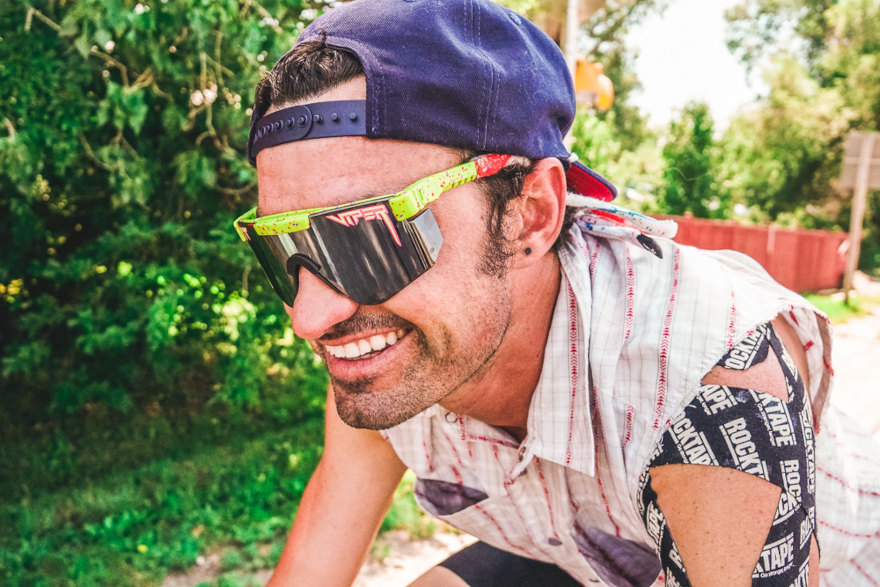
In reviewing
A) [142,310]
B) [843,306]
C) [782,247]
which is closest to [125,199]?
[142,310]

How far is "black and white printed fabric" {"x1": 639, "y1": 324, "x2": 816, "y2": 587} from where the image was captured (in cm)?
115

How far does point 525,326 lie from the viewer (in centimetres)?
160

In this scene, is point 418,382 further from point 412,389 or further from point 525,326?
point 525,326

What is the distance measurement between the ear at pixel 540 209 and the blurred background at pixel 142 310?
80.1 inches

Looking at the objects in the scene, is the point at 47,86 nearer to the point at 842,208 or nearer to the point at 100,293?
the point at 100,293

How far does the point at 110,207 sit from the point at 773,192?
24705mm

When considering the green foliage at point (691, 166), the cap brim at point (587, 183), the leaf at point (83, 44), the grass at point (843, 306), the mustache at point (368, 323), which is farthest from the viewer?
the green foliage at point (691, 166)

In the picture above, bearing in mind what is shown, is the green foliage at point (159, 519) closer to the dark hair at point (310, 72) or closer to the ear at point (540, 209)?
the ear at point (540, 209)

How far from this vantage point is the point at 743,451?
46.1 inches

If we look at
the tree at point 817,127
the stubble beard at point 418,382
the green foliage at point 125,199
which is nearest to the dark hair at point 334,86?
the stubble beard at point 418,382

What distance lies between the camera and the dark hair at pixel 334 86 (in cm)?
134

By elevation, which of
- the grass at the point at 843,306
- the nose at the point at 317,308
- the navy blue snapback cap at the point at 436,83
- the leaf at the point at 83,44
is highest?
the leaf at the point at 83,44

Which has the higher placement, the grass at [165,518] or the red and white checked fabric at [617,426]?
the red and white checked fabric at [617,426]

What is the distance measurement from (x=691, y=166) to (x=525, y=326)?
1545 cm
